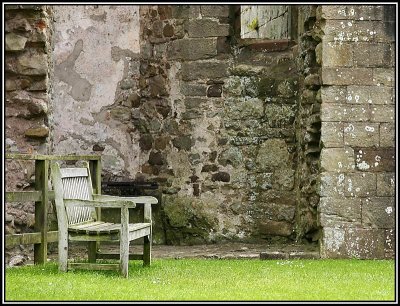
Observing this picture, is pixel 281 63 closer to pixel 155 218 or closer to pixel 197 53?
pixel 197 53

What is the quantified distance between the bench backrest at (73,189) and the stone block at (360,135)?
115 inches

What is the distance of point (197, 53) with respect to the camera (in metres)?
10.7

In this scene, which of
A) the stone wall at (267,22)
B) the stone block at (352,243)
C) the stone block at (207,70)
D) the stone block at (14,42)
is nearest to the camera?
the stone block at (14,42)

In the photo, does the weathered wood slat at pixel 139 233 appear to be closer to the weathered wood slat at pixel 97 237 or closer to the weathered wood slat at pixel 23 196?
the weathered wood slat at pixel 97 237

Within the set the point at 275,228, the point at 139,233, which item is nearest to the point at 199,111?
the point at 275,228

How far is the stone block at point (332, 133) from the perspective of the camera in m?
9.18

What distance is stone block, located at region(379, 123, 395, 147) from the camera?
30.2 feet

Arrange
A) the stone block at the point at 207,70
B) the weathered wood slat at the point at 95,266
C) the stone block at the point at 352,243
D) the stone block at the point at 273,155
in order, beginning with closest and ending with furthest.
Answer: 1. the weathered wood slat at the point at 95,266
2. the stone block at the point at 352,243
3. the stone block at the point at 273,155
4. the stone block at the point at 207,70

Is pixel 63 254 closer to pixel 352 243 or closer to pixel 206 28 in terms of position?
pixel 352 243

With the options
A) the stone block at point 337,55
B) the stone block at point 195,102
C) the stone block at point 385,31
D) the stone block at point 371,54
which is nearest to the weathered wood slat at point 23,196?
the stone block at point 195,102

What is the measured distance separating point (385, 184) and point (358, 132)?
633 mm

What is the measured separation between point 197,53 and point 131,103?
1100 millimetres

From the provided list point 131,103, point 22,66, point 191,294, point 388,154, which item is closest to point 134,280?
point 191,294

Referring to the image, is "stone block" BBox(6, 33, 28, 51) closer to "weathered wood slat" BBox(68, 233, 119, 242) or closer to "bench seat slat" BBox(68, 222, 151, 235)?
"bench seat slat" BBox(68, 222, 151, 235)
